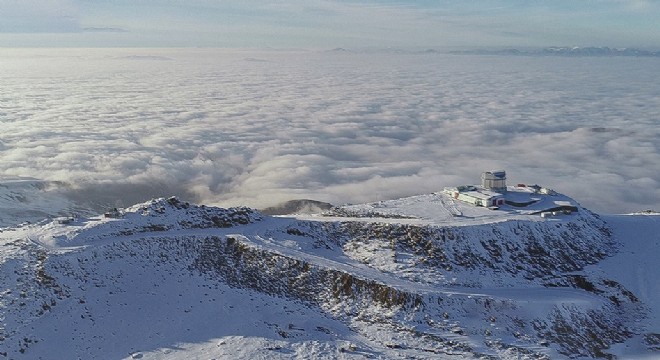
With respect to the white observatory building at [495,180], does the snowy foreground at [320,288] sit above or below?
below

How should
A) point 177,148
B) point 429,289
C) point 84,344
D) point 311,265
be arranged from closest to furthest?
point 84,344, point 429,289, point 311,265, point 177,148

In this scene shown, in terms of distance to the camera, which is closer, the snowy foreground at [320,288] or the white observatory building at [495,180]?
the snowy foreground at [320,288]

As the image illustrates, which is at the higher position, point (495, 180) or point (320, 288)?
point (495, 180)

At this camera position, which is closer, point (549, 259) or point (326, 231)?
point (549, 259)

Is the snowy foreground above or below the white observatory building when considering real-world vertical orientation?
below

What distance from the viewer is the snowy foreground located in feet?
131

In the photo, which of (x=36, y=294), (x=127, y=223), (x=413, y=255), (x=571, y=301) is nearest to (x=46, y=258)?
(x=36, y=294)

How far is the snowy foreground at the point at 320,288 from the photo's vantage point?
4003 cm

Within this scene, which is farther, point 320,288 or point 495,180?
point 495,180

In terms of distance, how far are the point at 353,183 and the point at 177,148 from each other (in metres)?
69.2

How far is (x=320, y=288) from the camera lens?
1861 inches

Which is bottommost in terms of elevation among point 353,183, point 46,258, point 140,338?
point 353,183

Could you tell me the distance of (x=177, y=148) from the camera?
566ft

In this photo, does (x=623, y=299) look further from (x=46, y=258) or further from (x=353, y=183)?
(x=353, y=183)
